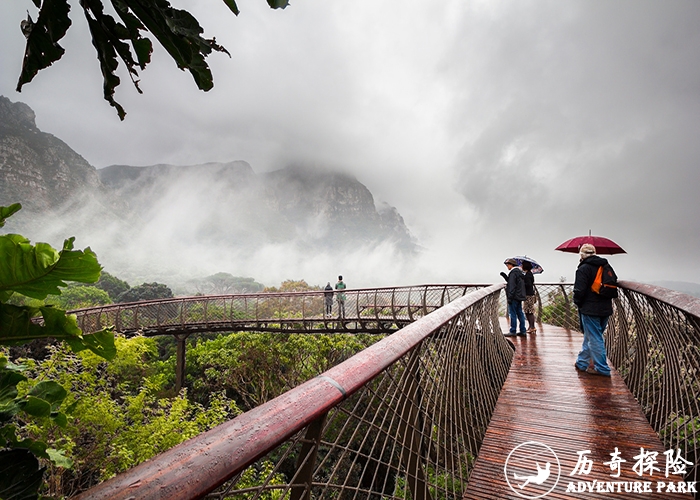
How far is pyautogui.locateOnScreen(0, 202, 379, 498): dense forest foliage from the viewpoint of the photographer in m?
0.76

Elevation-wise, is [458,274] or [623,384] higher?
[458,274]

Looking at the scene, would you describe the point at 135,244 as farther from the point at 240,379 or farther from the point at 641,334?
the point at 641,334

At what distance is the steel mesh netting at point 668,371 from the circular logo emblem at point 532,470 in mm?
616

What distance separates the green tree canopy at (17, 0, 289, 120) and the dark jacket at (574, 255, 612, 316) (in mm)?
3549

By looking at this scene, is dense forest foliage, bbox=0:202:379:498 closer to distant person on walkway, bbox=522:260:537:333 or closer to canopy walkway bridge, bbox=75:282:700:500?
canopy walkway bridge, bbox=75:282:700:500

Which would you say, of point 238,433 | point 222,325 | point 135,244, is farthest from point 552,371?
point 135,244

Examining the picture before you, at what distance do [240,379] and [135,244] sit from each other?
10801 cm

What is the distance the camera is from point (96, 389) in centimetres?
958

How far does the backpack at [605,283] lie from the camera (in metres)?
3.21

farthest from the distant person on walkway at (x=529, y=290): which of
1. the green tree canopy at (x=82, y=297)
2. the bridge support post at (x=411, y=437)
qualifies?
the green tree canopy at (x=82, y=297)

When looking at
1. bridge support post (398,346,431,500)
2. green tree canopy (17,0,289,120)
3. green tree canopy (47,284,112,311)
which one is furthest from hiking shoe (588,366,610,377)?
green tree canopy (47,284,112,311)

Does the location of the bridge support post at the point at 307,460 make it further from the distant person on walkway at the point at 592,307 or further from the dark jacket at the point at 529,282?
the dark jacket at the point at 529,282

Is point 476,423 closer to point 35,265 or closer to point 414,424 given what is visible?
point 414,424

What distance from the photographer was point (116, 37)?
4.33 ft
